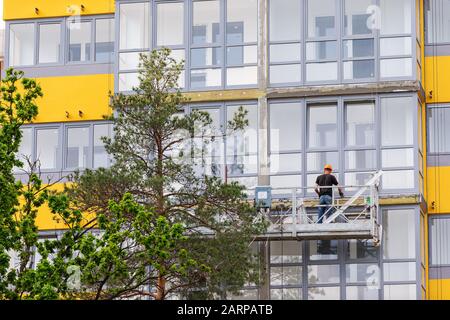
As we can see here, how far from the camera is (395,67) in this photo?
3394 centimetres

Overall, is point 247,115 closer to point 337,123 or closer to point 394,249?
point 337,123

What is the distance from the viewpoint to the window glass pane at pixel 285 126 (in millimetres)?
34250

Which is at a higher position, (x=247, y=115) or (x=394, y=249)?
(x=247, y=115)

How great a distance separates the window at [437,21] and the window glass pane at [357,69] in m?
2.07

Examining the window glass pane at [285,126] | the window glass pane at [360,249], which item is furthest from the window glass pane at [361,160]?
the window glass pane at [360,249]

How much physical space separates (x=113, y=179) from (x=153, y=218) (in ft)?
6.09

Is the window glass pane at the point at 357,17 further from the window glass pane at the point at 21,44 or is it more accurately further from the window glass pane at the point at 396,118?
the window glass pane at the point at 21,44

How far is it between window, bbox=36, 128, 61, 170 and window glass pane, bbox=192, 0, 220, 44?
4.76 m

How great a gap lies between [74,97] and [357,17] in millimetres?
8033

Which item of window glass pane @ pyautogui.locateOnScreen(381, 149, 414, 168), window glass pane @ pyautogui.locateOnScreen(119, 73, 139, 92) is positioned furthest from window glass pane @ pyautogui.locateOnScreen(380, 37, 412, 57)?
window glass pane @ pyautogui.locateOnScreen(119, 73, 139, 92)

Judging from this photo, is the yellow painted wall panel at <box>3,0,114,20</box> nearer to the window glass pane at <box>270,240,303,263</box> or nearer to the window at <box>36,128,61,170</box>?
the window at <box>36,128,61,170</box>

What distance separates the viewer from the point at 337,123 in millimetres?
34000

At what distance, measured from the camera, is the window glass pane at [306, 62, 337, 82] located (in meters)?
34.2
